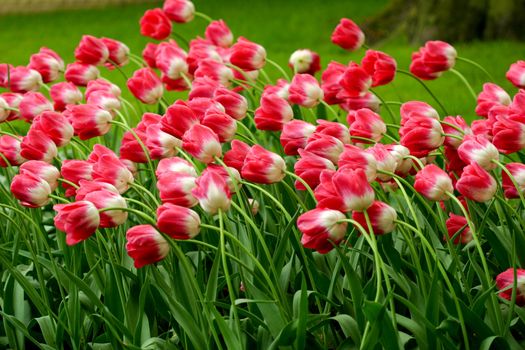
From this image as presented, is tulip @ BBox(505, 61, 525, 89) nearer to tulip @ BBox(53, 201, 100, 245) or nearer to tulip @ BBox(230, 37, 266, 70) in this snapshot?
tulip @ BBox(230, 37, 266, 70)

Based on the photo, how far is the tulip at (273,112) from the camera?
2.31 metres

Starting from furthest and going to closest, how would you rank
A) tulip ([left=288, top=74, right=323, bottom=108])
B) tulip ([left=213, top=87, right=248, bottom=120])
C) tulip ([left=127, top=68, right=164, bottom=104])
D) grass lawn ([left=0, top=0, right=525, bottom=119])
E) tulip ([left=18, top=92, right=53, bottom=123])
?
1. grass lawn ([left=0, top=0, right=525, bottom=119])
2. tulip ([left=127, top=68, right=164, bottom=104])
3. tulip ([left=18, top=92, right=53, bottom=123])
4. tulip ([left=288, top=74, right=323, bottom=108])
5. tulip ([left=213, top=87, right=248, bottom=120])

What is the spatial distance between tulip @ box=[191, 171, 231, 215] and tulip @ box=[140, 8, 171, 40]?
1.67 m

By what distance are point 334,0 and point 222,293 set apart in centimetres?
946

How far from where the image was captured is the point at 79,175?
84.7 inches

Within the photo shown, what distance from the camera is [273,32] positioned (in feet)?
30.7

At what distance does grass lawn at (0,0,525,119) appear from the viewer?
6.45 metres

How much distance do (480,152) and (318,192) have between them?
1.33ft

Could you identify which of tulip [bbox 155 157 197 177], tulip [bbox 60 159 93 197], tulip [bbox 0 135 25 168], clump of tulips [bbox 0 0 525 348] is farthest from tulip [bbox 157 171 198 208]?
tulip [bbox 0 135 25 168]

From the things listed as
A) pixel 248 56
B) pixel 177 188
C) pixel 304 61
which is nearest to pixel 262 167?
pixel 177 188

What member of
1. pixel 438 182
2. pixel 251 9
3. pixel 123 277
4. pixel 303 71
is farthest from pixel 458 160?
pixel 251 9

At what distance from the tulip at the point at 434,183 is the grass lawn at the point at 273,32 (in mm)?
3827

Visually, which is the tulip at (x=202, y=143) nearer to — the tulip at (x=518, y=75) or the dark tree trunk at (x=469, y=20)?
the tulip at (x=518, y=75)

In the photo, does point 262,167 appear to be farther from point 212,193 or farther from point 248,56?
Result: point 248,56
